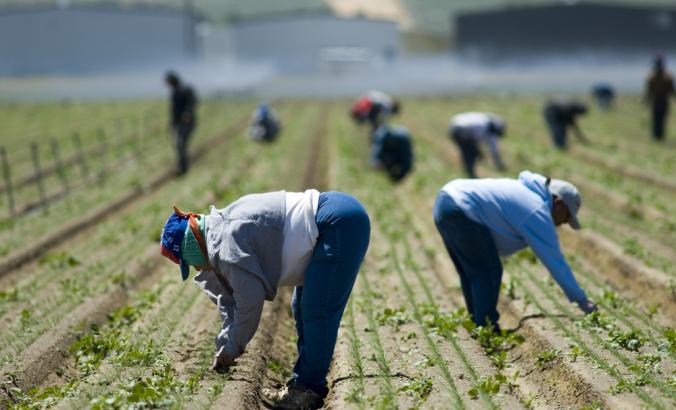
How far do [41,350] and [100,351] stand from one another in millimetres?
488

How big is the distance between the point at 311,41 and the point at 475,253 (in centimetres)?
6888

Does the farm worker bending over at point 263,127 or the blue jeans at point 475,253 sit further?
the farm worker bending over at point 263,127

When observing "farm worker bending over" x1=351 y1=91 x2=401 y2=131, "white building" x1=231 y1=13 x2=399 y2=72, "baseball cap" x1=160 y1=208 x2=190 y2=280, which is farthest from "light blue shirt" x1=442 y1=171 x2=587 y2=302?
"white building" x1=231 y1=13 x2=399 y2=72

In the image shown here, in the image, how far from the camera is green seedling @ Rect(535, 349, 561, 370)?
20.1 feet

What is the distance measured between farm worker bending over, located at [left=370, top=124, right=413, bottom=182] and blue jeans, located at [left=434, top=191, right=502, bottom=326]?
8.66 metres

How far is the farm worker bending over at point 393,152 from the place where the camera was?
1552 cm

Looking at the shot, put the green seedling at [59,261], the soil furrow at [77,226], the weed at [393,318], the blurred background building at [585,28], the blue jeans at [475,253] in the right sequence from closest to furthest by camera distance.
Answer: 1. the blue jeans at [475,253]
2. the weed at [393,318]
3. the green seedling at [59,261]
4. the soil furrow at [77,226]
5. the blurred background building at [585,28]

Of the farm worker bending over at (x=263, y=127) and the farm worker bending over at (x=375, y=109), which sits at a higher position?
the farm worker bending over at (x=375, y=109)

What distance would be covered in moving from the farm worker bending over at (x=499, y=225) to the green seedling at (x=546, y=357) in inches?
18.7

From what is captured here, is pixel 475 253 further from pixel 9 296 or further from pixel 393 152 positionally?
pixel 393 152

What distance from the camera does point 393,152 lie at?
1577 cm

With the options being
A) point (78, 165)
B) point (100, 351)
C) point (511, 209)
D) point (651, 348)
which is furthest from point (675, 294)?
point (78, 165)

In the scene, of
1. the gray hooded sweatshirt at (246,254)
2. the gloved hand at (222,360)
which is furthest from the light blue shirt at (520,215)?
the gloved hand at (222,360)

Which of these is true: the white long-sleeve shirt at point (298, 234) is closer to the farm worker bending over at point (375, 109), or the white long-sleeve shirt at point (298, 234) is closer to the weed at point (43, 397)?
the weed at point (43, 397)
